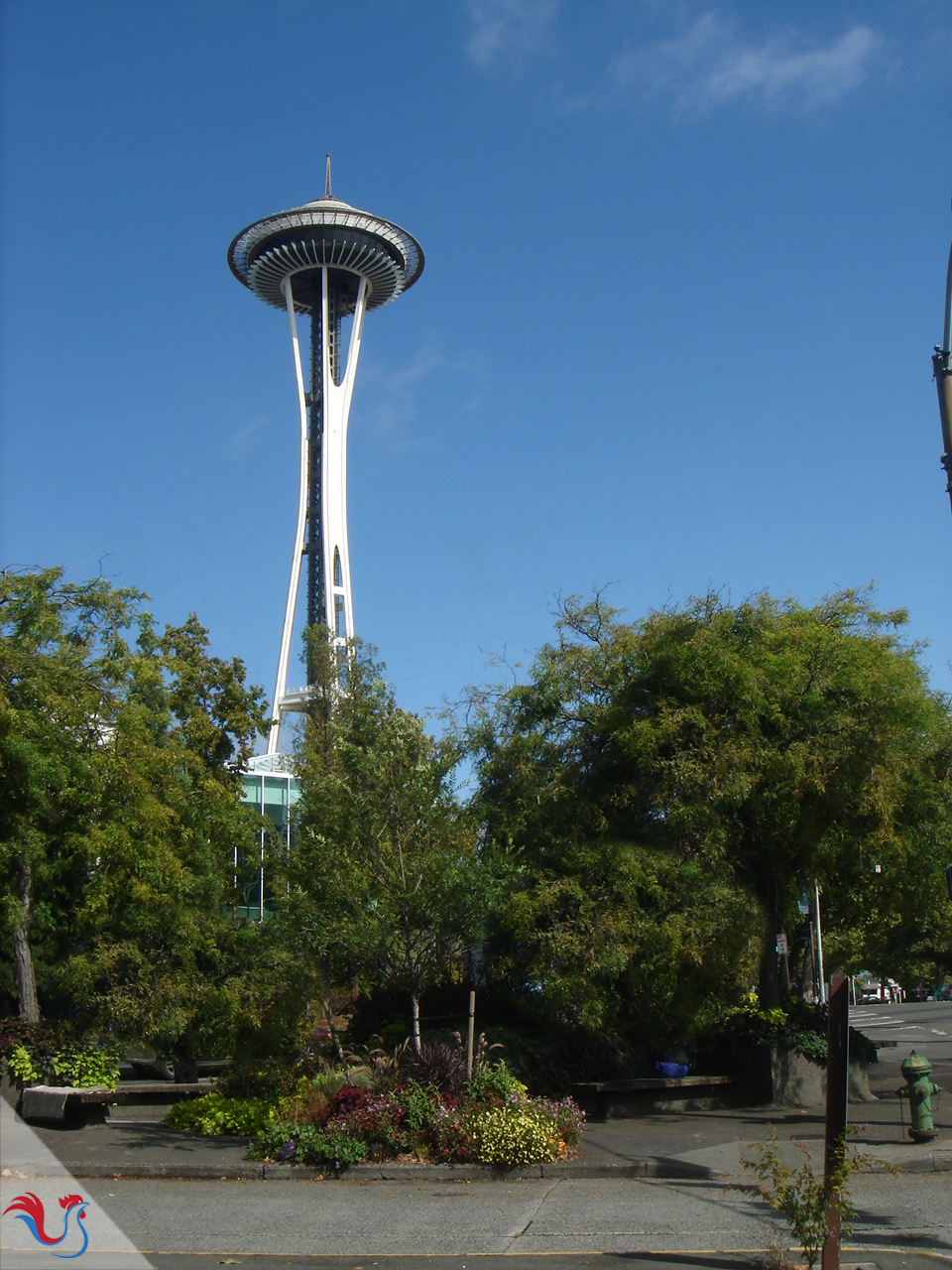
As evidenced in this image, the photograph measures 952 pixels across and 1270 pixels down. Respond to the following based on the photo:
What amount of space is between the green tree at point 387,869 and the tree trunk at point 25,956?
601 centimetres

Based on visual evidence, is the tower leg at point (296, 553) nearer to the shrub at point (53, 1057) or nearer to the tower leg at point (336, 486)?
the tower leg at point (336, 486)

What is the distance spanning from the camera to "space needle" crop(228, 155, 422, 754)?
2702 inches

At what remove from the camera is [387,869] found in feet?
48.5

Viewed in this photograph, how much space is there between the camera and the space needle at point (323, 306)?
225 feet

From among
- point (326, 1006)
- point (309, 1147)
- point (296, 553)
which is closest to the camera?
point (309, 1147)

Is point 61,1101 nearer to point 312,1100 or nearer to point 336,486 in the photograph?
point 312,1100

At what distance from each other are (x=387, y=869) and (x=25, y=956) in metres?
7.99

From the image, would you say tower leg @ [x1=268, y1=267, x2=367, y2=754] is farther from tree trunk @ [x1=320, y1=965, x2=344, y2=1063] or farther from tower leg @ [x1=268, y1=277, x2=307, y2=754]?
tree trunk @ [x1=320, y1=965, x2=344, y2=1063]

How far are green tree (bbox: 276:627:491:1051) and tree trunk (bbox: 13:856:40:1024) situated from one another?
236 inches

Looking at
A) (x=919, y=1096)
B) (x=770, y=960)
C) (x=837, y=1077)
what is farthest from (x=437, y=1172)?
(x=770, y=960)

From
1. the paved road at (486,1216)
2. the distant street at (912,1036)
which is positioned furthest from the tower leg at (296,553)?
the paved road at (486,1216)

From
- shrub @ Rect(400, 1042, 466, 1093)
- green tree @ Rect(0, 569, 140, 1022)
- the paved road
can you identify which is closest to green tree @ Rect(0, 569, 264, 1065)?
green tree @ Rect(0, 569, 140, 1022)

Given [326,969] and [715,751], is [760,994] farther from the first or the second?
[326,969]

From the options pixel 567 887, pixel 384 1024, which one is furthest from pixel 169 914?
pixel 567 887
